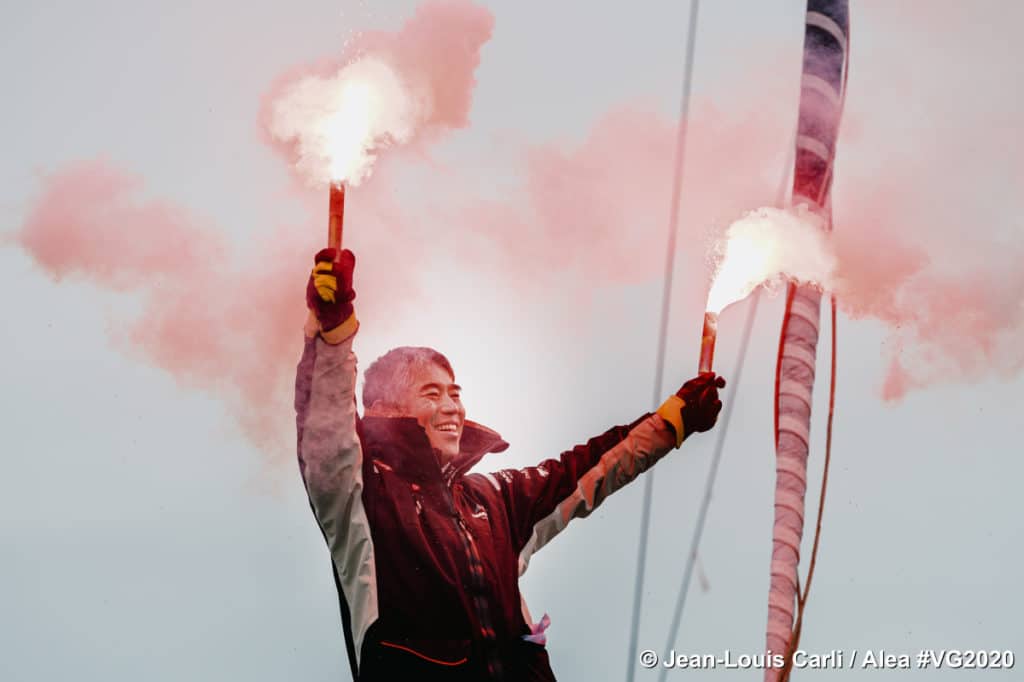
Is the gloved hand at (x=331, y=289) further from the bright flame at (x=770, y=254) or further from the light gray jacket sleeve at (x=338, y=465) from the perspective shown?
the bright flame at (x=770, y=254)

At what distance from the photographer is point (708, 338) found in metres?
15.7

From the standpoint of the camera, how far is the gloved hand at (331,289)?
1393 centimetres

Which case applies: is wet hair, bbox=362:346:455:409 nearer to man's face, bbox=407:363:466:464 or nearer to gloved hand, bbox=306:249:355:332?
man's face, bbox=407:363:466:464

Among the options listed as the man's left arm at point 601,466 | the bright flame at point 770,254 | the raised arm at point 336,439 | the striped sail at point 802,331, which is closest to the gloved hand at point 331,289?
the raised arm at point 336,439

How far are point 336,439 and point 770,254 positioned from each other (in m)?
3.64

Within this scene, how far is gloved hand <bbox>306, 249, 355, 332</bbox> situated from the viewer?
13930 millimetres

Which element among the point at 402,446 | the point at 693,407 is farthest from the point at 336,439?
the point at 693,407

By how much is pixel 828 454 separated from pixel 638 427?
1492mm

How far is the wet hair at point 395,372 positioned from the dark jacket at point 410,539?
10.0 inches

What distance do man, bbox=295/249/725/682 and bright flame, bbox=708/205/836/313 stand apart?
2.49ft

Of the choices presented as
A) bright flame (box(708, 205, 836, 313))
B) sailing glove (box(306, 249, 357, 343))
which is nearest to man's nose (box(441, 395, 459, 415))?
sailing glove (box(306, 249, 357, 343))

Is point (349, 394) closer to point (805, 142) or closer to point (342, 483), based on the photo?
point (342, 483)

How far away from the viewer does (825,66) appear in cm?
1630

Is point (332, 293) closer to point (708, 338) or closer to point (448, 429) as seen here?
point (448, 429)
